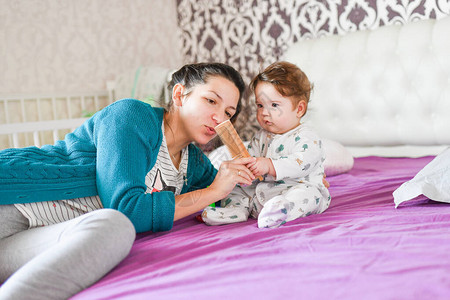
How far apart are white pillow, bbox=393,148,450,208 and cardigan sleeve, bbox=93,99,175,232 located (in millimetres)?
633

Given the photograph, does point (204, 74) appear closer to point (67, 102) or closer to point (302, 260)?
point (302, 260)

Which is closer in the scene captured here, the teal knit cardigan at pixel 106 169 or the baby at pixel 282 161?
the teal knit cardigan at pixel 106 169

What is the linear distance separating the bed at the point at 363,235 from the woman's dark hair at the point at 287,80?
358mm

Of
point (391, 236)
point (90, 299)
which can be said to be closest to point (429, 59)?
point (391, 236)

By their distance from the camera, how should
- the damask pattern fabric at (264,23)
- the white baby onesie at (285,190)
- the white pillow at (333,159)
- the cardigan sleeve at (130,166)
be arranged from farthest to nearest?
1. the damask pattern fabric at (264,23)
2. the white pillow at (333,159)
3. the white baby onesie at (285,190)
4. the cardigan sleeve at (130,166)

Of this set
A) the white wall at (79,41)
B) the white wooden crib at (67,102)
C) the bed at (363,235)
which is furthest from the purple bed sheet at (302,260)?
the white wall at (79,41)

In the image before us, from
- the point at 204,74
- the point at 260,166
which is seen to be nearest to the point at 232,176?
the point at 260,166

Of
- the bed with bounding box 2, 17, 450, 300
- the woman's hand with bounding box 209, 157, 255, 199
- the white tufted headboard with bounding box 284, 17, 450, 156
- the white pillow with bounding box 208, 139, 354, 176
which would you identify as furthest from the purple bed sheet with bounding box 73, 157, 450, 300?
the white tufted headboard with bounding box 284, 17, 450, 156

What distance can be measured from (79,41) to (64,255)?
2.49 meters

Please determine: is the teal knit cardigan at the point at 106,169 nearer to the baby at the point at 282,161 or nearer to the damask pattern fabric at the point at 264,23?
the baby at the point at 282,161

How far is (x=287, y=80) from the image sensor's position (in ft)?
4.56

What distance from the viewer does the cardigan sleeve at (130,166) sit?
1.08 m

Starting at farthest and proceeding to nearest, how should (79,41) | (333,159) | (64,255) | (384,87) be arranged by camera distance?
(79,41) → (384,87) → (333,159) → (64,255)

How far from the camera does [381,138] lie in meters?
2.34
